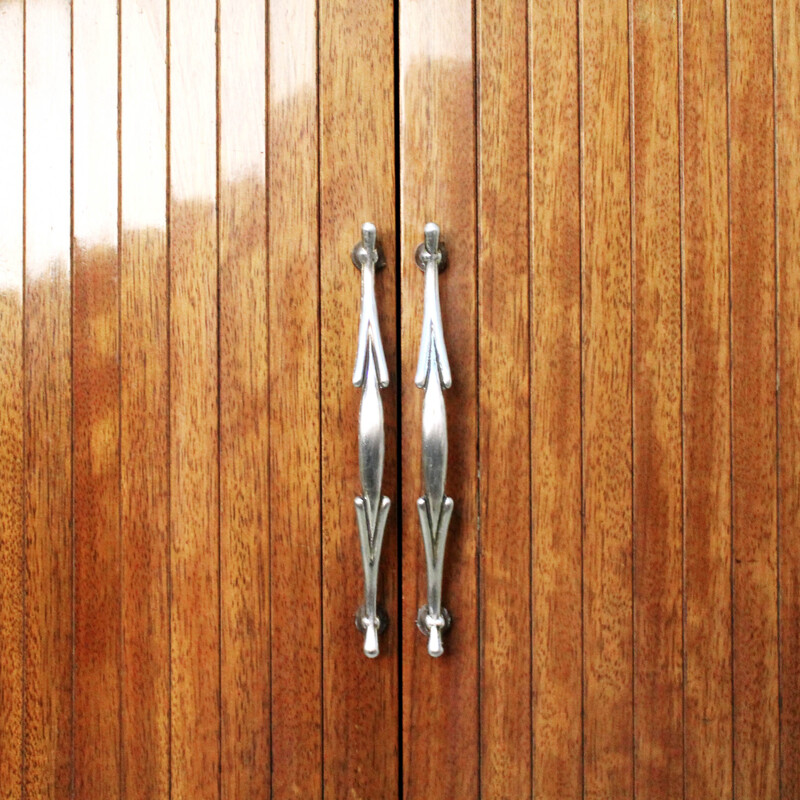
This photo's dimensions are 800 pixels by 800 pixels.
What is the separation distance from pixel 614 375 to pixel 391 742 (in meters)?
0.41

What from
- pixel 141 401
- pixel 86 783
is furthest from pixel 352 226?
pixel 86 783

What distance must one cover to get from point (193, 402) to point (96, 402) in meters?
0.10

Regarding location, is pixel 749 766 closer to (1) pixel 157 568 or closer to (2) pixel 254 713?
(2) pixel 254 713

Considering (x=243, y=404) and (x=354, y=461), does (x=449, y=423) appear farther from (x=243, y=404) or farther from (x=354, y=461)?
(x=243, y=404)

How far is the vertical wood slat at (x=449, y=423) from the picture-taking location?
0.64 m

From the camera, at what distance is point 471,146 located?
2.11ft

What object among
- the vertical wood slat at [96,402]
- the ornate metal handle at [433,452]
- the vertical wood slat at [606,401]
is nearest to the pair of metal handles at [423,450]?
the ornate metal handle at [433,452]

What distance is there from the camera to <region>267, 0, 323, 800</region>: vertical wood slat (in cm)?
65

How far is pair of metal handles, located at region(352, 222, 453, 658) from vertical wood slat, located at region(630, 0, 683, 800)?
0.19 meters

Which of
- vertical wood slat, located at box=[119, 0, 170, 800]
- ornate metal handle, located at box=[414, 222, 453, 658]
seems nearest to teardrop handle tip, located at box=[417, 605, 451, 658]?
ornate metal handle, located at box=[414, 222, 453, 658]

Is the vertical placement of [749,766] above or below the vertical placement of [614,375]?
below


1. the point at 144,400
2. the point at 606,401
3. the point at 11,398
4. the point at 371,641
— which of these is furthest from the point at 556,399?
the point at 11,398

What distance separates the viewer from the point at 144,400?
2.19ft

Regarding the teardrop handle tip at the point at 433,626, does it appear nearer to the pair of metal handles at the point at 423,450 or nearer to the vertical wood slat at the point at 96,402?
the pair of metal handles at the point at 423,450
